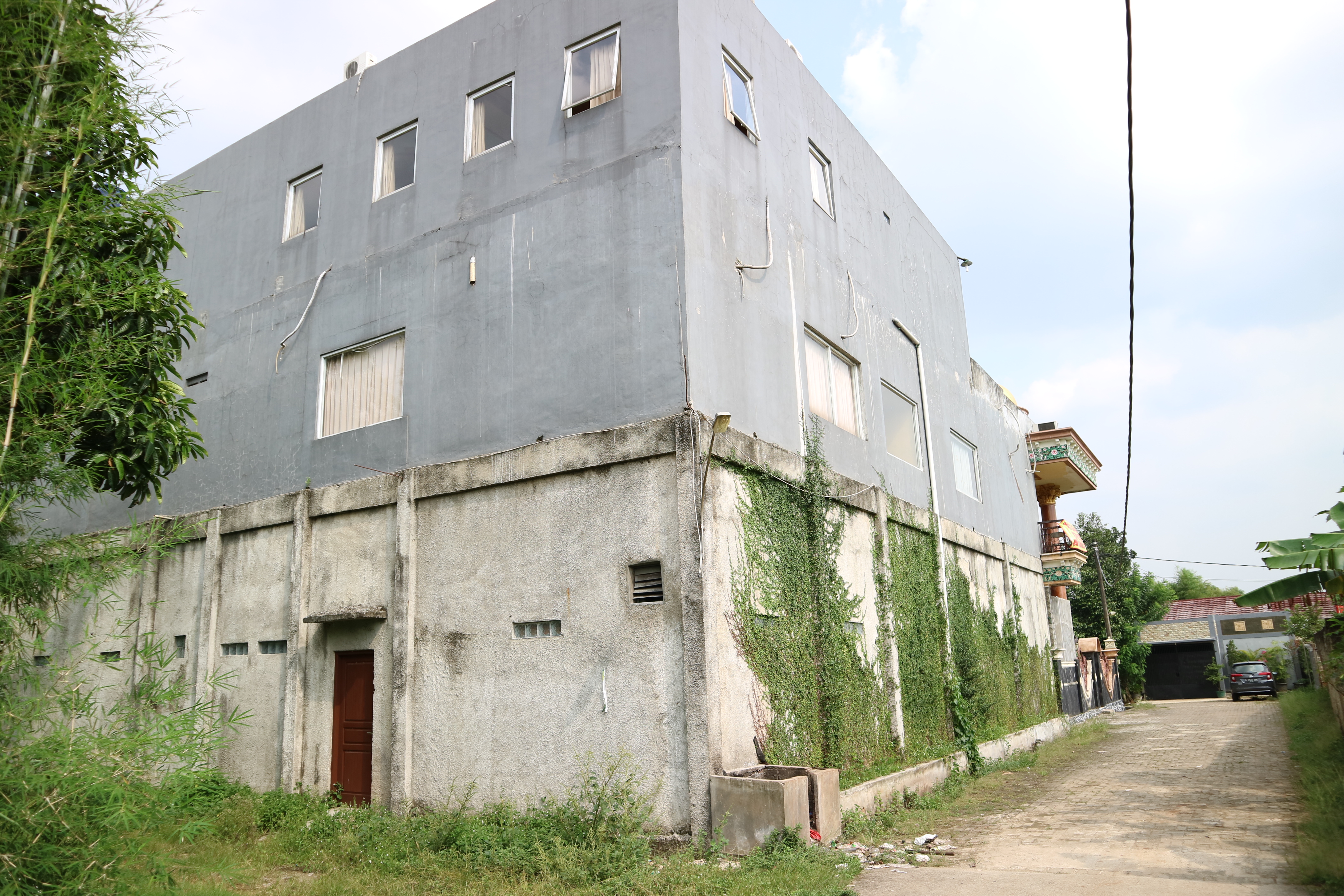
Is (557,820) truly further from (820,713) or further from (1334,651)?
(1334,651)

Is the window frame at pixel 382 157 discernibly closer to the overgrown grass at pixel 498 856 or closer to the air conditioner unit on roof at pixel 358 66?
the air conditioner unit on roof at pixel 358 66

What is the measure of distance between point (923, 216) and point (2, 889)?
57.3ft

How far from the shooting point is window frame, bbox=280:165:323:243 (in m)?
14.0

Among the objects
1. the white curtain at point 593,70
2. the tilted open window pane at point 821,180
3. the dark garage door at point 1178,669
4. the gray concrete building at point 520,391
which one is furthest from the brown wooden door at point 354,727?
the dark garage door at point 1178,669

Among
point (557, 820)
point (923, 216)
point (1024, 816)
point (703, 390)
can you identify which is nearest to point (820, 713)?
point (1024, 816)

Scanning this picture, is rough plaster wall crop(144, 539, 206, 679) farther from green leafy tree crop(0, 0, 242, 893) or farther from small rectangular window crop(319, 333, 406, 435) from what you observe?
green leafy tree crop(0, 0, 242, 893)

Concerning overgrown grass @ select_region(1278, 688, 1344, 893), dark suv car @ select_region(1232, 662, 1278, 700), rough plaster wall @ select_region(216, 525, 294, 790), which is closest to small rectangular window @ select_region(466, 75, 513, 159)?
rough plaster wall @ select_region(216, 525, 294, 790)

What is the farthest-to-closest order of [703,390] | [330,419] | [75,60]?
[330,419] → [703,390] → [75,60]

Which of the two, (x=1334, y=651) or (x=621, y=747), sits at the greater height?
(x=1334, y=651)

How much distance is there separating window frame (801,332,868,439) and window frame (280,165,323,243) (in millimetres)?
7835

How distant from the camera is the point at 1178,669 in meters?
45.4

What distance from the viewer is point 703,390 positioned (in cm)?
973

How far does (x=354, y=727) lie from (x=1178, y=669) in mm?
46064

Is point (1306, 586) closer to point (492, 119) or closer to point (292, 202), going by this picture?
point (492, 119)
